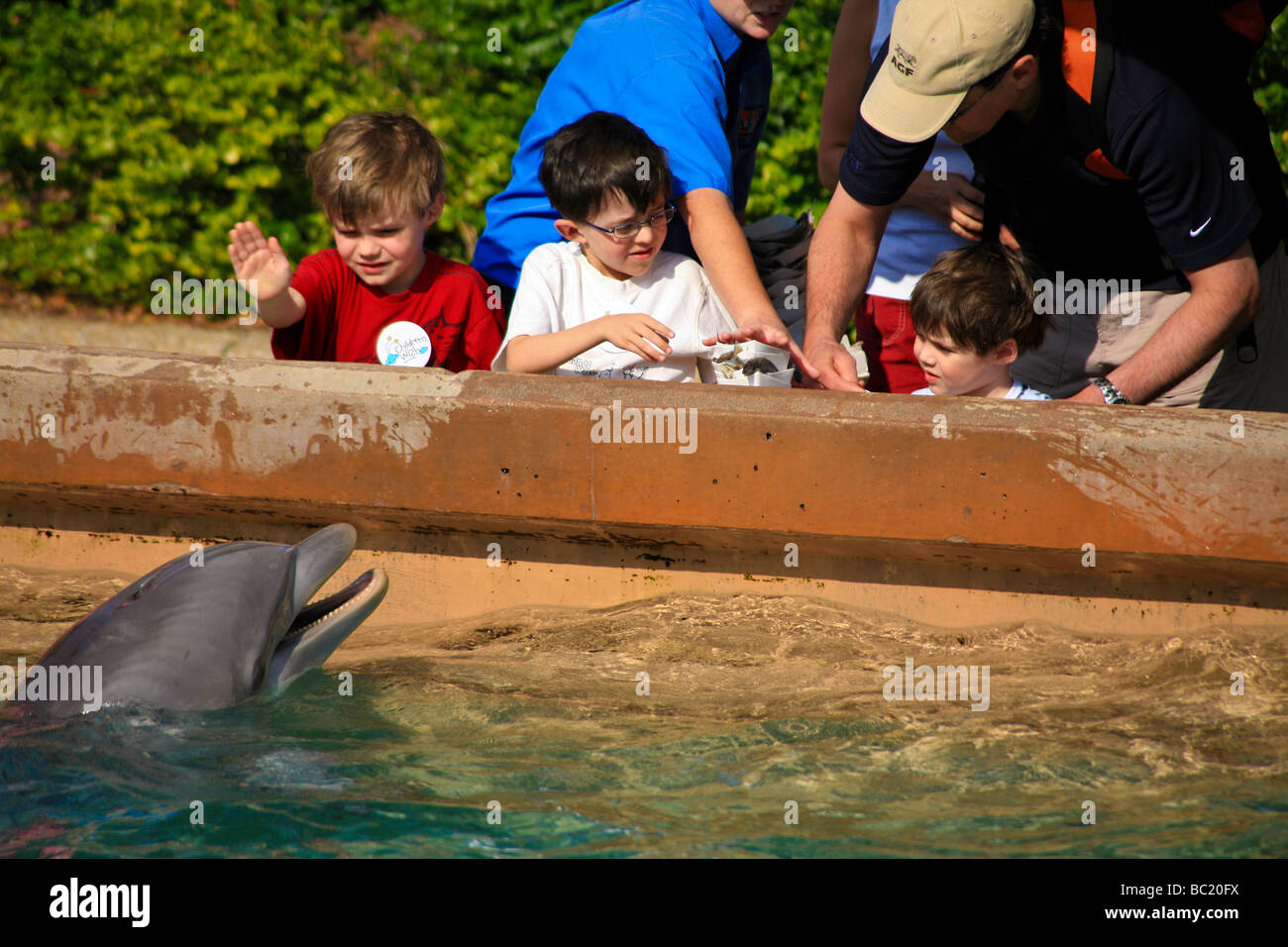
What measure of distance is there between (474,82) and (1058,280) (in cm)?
434

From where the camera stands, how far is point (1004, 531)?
318 cm

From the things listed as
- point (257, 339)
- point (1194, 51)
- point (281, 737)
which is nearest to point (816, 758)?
point (281, 737)

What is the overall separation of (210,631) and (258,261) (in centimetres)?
135

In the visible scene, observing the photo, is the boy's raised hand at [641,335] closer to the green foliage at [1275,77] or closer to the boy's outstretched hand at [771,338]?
the boy's outstretched hand at [771,338]

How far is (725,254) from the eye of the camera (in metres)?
3.88

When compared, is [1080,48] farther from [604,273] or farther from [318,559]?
[318,559]

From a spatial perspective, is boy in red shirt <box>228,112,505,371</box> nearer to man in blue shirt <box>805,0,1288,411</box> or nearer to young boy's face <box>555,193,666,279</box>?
young boy's face <box>555,193,666,279</box>

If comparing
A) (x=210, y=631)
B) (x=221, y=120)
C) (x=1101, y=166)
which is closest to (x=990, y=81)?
(x=1101, y=166)

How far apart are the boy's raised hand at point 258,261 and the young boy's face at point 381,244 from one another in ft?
0.97

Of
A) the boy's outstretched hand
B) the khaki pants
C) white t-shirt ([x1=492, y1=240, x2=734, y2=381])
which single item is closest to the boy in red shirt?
white t-shirt ([x1=492, y1=240, x2=734, y2=381])

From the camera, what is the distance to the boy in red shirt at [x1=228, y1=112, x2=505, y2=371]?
4.00m

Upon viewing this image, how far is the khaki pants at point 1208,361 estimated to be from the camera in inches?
140

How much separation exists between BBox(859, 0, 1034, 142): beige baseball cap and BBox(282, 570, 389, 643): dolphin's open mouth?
186 centimetres

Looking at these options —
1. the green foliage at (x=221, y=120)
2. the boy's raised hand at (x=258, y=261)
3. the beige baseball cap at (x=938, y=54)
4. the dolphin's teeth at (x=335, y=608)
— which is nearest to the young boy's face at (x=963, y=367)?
the beige baseball cap at (x=938, y=54)
